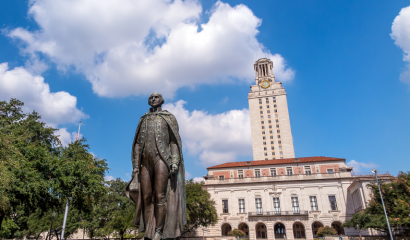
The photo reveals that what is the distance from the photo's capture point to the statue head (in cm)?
658

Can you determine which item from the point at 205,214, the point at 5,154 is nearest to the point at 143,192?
the point at 5,154

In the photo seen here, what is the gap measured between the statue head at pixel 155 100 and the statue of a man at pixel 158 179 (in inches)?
10.8

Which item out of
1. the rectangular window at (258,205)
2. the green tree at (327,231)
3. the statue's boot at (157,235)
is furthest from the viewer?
the rectangular window at (258,205)

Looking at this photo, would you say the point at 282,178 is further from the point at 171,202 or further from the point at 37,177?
the point at 171,202

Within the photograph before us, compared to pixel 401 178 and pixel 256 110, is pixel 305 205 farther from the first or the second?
pixel 256 110

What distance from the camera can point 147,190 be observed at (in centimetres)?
591

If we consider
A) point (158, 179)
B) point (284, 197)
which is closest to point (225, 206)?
point (284, 197)

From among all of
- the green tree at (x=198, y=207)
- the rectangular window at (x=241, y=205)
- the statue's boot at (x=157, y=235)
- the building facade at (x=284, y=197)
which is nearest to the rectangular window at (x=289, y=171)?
the building facade at (x=284, y=197)

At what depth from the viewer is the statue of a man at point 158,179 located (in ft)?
18.9

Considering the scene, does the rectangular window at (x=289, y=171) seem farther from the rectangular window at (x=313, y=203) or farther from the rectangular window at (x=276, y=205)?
the rectangular window at (x=276, y=205)

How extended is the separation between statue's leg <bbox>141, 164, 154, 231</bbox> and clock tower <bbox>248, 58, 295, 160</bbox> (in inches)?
3598

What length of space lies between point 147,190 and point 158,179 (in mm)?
366

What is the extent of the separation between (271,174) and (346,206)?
1610cm

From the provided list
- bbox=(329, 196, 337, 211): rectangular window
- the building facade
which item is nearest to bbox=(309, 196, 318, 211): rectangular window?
the building facade
